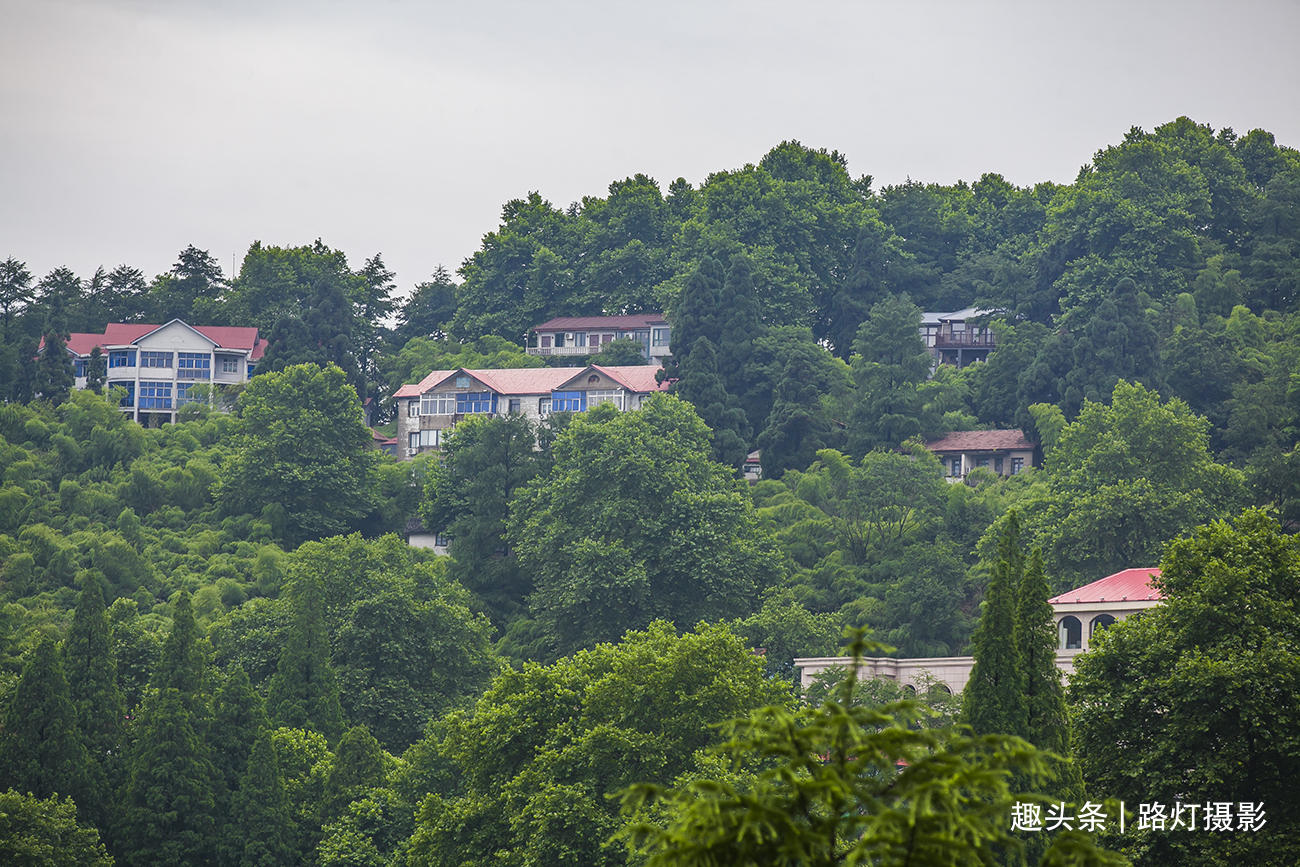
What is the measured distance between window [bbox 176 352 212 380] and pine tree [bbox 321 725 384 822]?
183 ft

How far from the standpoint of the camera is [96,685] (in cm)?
5116

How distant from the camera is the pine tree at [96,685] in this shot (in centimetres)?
4981

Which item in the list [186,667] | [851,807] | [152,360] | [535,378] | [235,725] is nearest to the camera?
[851,807]

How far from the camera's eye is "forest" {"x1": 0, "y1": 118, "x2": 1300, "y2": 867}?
3284cm

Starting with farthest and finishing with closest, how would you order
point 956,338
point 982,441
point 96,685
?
1. point 956,338
2. point 982,441
3. point 96,685

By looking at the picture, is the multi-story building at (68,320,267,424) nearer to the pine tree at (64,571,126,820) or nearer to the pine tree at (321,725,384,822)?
the pine tree at (64,571,126,820)

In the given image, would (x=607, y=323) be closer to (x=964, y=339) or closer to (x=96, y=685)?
(x=964, y=339)

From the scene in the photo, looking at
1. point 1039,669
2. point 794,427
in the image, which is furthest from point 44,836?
point 794,427

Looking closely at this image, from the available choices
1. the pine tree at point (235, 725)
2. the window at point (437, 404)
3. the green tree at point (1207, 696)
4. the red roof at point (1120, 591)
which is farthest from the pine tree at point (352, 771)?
the window at point (437, 404)

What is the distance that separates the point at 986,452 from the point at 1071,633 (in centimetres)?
3126

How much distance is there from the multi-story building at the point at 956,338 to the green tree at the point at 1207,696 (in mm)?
61335

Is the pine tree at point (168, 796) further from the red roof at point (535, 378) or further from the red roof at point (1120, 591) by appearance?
the red roof at point (535, 378)

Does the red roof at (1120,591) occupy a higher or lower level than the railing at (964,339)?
lower

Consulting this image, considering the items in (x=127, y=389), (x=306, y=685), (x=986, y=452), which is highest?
(x=127, y=389)
